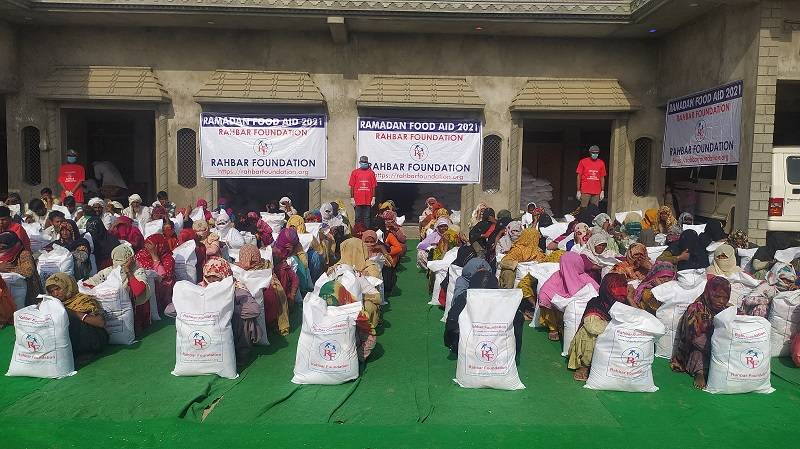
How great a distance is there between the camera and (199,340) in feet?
17.8

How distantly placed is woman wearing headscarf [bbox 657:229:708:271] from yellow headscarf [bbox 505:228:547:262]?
141 cm

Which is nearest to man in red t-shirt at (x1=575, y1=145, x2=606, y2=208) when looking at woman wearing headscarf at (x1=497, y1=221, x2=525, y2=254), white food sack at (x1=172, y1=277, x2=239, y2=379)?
woman wearing headscarf at (x1=497, y1=221, x2=525, y2=254)

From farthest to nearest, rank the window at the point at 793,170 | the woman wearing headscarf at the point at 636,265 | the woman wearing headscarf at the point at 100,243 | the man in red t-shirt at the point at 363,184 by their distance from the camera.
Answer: the man in red t-shirt at the point at 363,184
the window at the point at 793,170
the woman wearing headscarf at the point at 100,243
the woman wearing headscarf at the point at 636,265

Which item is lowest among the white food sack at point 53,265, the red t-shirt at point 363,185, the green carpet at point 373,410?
the green carpet at point 373,410

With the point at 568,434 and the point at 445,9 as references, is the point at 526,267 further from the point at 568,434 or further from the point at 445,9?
the point at 445,9

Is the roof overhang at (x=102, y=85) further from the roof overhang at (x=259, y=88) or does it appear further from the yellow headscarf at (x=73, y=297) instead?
the yellow headscarf at (x=73, y=297)

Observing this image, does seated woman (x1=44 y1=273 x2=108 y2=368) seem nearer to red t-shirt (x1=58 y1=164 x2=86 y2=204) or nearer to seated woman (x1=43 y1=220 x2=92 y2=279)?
seated woman (x1=43 y1=220 x2=92 y2=279)

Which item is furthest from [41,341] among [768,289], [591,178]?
[591,178]

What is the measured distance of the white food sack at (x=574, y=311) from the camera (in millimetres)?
6215

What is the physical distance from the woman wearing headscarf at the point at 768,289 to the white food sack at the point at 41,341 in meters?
5.90

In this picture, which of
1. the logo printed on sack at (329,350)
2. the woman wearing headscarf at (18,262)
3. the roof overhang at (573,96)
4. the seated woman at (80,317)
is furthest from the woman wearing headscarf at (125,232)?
the roof overhang at (573,96)

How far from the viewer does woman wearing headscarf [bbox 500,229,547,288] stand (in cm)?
763

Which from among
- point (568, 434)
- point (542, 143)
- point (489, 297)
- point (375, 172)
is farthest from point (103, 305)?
point (542, 143)

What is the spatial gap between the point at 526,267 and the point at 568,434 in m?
3.00
